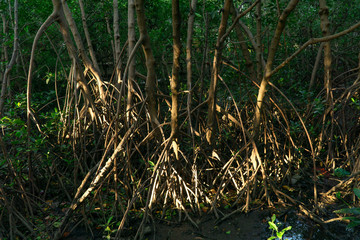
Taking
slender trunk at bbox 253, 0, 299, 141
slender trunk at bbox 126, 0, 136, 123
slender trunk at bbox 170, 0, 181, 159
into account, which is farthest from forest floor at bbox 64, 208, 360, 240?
slender trunk at bbox 126, 0, 136, 123

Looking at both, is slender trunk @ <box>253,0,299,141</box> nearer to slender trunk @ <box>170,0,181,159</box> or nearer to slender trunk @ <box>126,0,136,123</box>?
slender trunk @ <box>170,0,181,159</box>

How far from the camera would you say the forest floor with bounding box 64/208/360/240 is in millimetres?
2928

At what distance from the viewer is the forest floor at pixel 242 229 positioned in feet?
9.61

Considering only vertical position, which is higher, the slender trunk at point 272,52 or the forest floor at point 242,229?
the slender trunk at point 272,52

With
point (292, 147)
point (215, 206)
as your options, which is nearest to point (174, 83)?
point (215, 206)

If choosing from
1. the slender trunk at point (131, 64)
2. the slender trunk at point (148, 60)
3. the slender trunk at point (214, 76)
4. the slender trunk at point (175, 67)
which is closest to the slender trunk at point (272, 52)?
the slender trunk at point (214, 76)

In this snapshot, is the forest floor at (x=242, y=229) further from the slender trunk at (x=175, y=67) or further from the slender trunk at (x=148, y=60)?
the slender trunk at (x=148, y=60)

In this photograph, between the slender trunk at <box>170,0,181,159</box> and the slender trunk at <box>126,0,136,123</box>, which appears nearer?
the slender trunk at <box>170,0,181,159</box>

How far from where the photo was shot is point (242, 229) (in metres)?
3.10

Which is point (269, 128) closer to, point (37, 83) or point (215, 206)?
point (215, 206)

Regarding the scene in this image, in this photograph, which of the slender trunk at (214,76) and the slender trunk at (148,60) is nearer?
the slender trunk at (148,60)

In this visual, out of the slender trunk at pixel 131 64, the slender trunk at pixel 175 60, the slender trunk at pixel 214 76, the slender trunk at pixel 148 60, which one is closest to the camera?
the slender trunk at pixel 175 60

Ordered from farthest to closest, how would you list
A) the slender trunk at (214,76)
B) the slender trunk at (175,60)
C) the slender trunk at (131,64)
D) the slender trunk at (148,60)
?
the slender trunk at (131,64) → the slender trunk at (214,76) → the slender trunk at (148,60) → the slender trunk at (175,60)

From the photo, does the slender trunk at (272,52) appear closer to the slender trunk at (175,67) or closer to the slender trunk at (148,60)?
the slender trunk at (175,67)
